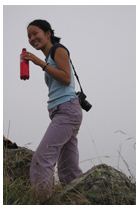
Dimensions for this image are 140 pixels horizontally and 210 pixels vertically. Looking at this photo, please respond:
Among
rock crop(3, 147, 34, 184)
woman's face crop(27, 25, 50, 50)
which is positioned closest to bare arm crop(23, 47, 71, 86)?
woman's face crop(27, 25, 50, 50)

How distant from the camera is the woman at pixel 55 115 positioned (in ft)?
8.09

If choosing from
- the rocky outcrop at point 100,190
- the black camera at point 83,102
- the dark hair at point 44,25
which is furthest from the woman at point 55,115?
the rocky outcrop at point 100,190

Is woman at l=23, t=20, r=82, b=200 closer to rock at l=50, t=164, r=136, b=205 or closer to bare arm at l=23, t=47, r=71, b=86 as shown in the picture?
bare arm at l=23, t=47, r=71, b=86

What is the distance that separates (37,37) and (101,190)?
1950mm

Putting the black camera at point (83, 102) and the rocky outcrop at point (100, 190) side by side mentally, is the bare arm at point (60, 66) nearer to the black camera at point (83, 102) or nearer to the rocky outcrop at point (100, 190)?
the black camera at point (83, 102)

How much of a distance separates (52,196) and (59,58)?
4.97 feet

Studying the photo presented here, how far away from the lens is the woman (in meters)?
2.47

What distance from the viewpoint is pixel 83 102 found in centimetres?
296

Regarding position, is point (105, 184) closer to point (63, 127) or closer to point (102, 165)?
point (102, 165)

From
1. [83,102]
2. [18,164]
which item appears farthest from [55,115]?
[18,164]

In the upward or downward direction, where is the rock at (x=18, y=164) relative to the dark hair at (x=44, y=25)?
downward

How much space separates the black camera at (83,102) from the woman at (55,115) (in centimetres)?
10

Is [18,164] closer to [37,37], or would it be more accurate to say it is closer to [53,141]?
[53,141]

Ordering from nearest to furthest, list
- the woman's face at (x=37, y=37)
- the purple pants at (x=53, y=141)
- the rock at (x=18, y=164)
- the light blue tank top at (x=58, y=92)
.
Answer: the purple pants at (x=53, y=141), the light blue tank top at (x=58, y=92), the woman's face at (x=37, y=37), the rock at (x=18, y=164)
